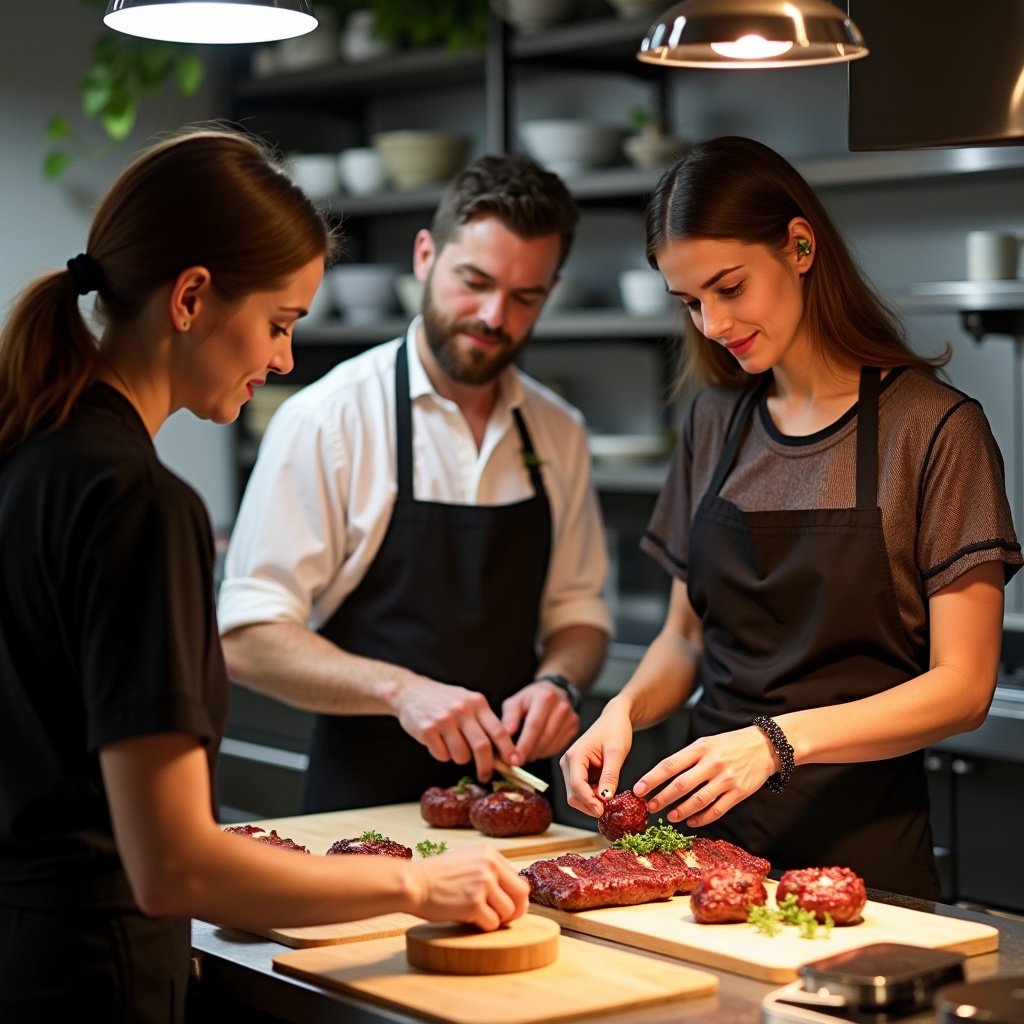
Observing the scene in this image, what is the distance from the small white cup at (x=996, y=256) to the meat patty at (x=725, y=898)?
1.91 m

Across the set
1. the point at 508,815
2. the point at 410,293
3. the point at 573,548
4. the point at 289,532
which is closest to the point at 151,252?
the point at 508,815

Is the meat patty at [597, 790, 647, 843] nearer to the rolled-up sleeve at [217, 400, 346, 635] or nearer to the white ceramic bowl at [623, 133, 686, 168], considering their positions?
the rolled-up sleeve at [217, 400, 346, 635]

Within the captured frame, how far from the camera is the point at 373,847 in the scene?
2086 millimetres

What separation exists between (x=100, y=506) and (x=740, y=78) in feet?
10.4

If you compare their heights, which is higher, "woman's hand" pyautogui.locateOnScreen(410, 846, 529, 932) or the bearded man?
the bearded man

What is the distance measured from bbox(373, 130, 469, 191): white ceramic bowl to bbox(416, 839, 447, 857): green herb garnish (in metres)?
2.74

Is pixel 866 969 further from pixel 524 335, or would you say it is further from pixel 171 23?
pixel 524 335

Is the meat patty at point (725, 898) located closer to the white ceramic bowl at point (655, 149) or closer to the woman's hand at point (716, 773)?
the woman's hand at point (716, 773)

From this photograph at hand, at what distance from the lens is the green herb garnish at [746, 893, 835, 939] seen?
1.77 meters

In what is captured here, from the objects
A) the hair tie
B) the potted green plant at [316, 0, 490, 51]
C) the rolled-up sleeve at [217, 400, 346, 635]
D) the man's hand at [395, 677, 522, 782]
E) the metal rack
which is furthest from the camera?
the potted green plant at [316, 0, 490, 51]

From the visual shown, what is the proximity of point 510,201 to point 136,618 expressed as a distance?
Result: 1.57 m

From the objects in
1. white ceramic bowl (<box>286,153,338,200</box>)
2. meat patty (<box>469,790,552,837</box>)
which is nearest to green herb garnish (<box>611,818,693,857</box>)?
meat patty (<box>469,790,552,837</box>)

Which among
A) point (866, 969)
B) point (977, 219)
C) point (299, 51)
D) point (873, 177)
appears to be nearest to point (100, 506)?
point (866, 969)

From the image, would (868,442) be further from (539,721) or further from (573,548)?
(573,548)
